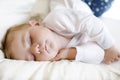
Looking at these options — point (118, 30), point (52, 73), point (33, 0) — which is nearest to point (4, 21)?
point (33, 0)

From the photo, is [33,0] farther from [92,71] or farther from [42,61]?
[92,71]

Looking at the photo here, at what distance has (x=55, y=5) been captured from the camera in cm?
105

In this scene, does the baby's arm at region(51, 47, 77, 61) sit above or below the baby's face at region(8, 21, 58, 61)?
below

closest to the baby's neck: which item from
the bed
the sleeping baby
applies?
the sleeping baby

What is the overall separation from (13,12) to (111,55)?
14.7 inches

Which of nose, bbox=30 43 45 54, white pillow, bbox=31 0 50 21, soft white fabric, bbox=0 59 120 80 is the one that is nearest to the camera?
soft white fabric, bbox=0 59 120 80

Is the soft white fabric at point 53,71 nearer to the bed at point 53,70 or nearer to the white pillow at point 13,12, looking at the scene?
the bed at point 53,70

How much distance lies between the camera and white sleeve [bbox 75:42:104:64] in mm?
840

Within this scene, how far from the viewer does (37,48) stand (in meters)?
0.81

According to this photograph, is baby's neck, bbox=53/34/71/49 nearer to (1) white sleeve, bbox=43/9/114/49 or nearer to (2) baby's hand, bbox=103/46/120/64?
(1) white sleeve, bbox=43/9/114/49

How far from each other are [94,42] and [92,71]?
18 centimetres

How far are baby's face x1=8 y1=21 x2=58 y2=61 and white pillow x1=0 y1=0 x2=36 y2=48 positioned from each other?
0.06 meters

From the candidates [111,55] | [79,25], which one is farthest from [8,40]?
[111,55]

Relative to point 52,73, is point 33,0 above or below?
above
